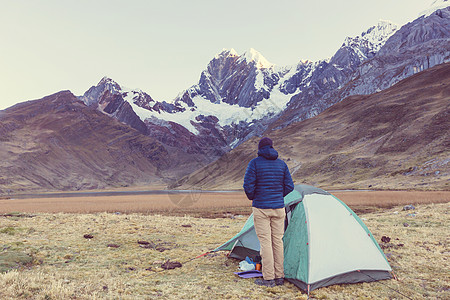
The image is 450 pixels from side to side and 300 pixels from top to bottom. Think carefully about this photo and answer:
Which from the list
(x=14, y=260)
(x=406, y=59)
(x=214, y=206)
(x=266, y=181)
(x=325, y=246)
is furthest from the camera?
(x=406, y=59)

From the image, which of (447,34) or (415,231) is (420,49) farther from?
(415,231)

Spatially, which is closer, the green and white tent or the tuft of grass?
the green and white tent

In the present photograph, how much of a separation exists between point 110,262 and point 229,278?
4.46 meters

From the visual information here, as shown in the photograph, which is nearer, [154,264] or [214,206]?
[154,264]

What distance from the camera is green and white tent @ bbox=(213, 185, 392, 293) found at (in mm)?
8070

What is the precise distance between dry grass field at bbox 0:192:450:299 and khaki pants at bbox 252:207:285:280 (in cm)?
48

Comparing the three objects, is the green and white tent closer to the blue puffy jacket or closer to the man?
the man

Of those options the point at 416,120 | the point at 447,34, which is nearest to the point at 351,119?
the point at 416,120

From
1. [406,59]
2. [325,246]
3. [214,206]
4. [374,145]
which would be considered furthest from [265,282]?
[406,59]

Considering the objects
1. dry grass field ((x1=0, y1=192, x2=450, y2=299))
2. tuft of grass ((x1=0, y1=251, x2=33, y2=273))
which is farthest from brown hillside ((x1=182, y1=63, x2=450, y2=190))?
tuft of grass ((x1=0, y1=251, x2=33, y2=273))

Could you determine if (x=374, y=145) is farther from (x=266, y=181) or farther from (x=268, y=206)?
(x=268, y=206)

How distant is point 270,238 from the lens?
8023 millimetres

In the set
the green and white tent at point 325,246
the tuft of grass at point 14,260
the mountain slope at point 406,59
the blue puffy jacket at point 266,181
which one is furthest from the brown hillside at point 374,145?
the tuft of grass at point 14,260

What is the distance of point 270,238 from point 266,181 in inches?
62.2
